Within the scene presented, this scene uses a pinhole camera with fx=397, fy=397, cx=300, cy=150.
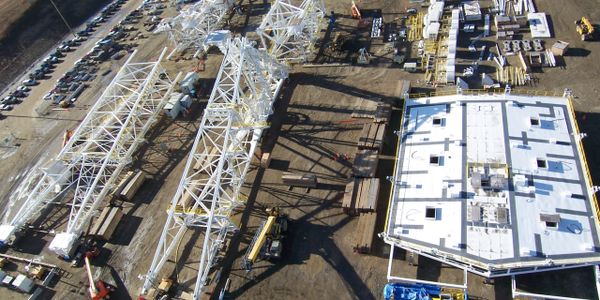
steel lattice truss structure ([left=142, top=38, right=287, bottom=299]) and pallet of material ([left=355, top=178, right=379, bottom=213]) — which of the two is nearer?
steel lattice truss structure ([left=142, top=38, right=287, bottom=299])

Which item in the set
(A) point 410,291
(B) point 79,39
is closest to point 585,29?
(A) point 410,291

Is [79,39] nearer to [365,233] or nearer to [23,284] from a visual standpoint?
[23,284]

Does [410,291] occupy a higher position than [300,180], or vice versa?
[300,180]

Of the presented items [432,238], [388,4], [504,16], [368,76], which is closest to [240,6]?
[388,4]

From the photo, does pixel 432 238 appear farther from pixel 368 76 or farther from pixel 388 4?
pixel 388 4

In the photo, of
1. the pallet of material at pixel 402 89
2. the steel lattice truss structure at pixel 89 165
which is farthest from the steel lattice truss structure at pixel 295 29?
the steel lattice truss structure at pixel 89 165

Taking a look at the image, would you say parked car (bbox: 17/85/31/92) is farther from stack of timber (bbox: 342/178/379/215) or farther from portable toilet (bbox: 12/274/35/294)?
stack of timber (bbox: 342/178/379/215)

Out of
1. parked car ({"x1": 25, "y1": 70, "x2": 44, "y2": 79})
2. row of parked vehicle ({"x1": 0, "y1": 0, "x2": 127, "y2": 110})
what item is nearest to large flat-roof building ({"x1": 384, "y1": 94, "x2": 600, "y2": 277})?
row of parked vehicle ({"x1": 0, "y1": 0, "x2": 127, "y2": 110})
